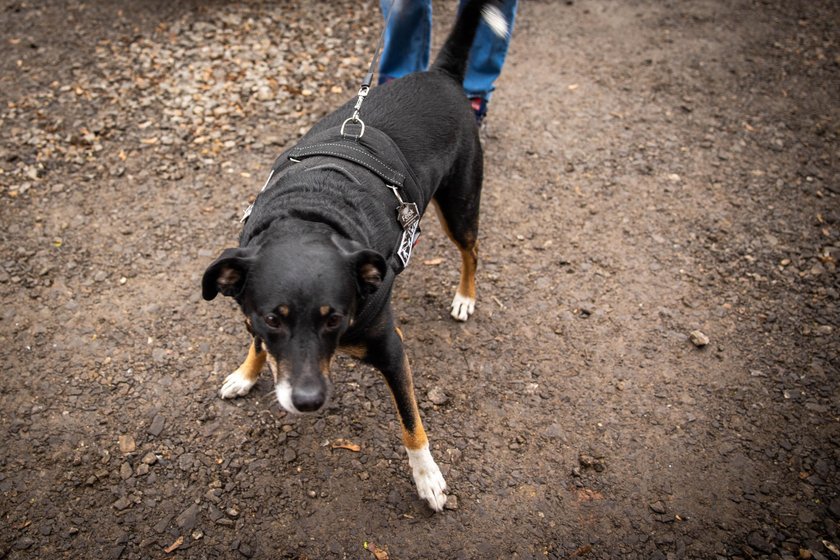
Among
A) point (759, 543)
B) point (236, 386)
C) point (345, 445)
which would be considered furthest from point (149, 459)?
point (759, 543)

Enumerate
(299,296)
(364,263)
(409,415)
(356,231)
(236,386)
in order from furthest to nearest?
(236,386), (409,415), (356,231), (364,263), (299,296)

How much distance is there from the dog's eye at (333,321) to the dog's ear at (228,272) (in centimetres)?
35

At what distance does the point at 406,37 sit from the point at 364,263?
105 inches

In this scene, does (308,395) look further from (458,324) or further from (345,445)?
(458,324)

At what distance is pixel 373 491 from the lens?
278 cm

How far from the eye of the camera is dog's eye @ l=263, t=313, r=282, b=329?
207 centimetres

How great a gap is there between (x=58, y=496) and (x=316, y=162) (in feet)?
6.33

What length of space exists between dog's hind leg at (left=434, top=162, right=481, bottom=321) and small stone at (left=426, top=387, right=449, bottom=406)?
535 mm

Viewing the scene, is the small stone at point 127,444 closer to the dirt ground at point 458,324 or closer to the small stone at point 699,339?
the dirt ground at point 458,324

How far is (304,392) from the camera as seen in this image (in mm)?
2039

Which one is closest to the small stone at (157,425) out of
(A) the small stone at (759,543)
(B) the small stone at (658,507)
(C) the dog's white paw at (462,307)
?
(C) the dog's white paw at (462,307)

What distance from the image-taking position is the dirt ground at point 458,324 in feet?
8.82

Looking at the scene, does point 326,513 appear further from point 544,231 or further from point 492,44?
point 492,44

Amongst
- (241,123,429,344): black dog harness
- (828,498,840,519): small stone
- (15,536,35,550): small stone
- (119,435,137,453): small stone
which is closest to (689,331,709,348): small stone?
(828,498,840,519): small stone
